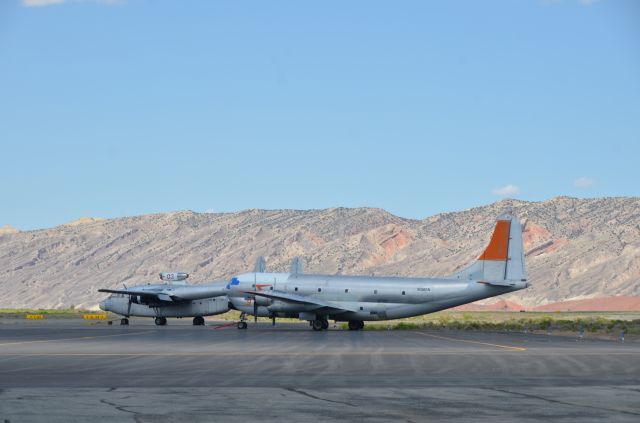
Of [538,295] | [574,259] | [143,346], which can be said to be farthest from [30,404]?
[574,259]

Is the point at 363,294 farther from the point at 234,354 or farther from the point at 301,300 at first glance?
the point at 234,354

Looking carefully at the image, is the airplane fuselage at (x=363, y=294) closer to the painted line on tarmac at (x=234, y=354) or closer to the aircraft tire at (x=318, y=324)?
the aircraft tire at (x=318, y=324)

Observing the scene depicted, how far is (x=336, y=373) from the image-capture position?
27.4 metres

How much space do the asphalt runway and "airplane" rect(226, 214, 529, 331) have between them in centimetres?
2200

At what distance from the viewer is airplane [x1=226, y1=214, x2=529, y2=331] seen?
62.9 metres

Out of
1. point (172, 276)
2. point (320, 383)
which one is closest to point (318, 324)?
point (172, 276)

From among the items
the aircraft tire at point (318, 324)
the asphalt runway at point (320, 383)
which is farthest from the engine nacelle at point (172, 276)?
the asphalt runway at point (320, 383)

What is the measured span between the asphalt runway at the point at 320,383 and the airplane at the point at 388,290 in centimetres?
2200

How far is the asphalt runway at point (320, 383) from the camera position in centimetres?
1805

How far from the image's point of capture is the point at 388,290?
64.2 m

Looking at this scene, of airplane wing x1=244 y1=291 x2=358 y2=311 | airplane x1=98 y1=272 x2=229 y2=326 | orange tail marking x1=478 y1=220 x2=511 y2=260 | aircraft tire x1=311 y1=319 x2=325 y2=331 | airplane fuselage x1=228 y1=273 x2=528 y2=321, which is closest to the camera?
airplane fuselage x1=228 y1=273 x2=528 y2=321

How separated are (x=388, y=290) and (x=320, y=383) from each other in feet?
132

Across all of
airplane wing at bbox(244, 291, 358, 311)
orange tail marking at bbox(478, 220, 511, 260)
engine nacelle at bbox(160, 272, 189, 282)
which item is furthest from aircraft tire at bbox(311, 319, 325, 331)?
engine nacelle at bbox(160, 272, 189, 282)

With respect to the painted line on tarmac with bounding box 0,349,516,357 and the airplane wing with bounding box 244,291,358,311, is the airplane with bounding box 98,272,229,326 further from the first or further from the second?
the painted line on tarmac with bounding box 0,349,516,357
